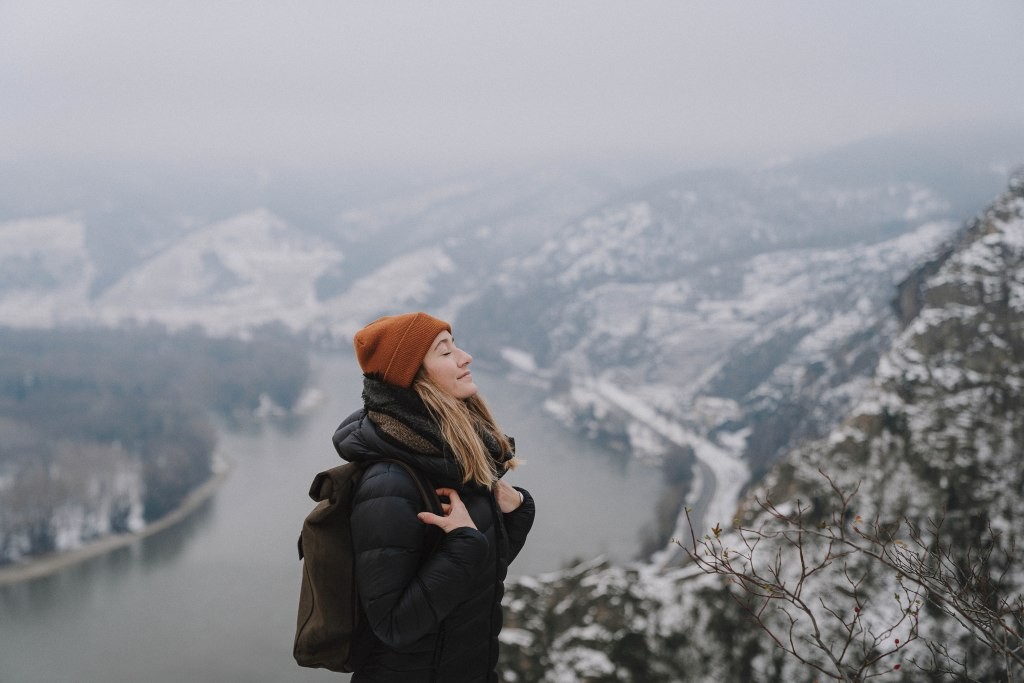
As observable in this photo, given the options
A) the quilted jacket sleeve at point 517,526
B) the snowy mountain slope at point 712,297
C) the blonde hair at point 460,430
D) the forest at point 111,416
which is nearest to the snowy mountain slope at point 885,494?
the quilted jacket sleeve at point 517,526

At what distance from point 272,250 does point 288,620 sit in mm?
96511

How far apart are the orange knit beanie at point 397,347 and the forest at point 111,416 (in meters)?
29.1

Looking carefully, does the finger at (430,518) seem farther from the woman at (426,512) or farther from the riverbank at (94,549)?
the riverbank at (94,549)

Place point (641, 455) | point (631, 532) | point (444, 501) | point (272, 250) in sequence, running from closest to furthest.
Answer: point (444, 501), point (631, 532), point (641, 455), point (272, 250)

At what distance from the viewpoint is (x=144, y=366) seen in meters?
52.3

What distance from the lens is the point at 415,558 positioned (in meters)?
1.38

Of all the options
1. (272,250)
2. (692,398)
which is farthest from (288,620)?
(272,250)

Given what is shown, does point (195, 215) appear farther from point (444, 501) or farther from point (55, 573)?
point (444, 501)

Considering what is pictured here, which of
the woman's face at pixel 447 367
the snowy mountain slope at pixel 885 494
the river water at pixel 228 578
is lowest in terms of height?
the river water at pixel 228 578

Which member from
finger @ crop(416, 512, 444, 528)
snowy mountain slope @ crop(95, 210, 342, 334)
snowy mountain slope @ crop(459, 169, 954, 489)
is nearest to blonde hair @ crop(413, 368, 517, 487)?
finger @ crop(416, 512, 444, 528)

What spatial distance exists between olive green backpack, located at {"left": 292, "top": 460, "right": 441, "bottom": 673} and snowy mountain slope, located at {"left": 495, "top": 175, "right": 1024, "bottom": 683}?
993 centimetres

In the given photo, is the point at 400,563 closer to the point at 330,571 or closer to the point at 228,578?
the point at 330,571

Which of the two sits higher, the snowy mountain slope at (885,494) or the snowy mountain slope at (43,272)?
the snowy mountain slope at (885,494)

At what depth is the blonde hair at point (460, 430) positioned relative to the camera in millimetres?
1476
